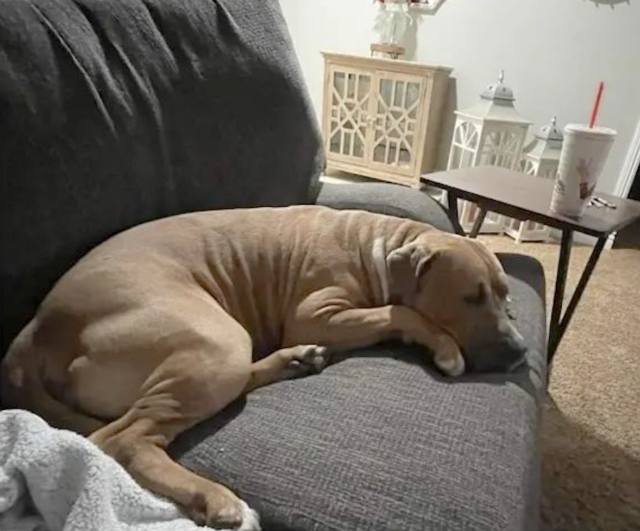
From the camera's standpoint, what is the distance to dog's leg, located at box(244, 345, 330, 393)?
108 centimetres

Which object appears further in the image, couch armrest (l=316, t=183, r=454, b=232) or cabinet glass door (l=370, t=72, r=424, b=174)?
cabinet glass door (l=370, t=72, r=424, b=174)

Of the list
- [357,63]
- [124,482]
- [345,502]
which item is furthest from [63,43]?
[357,63]

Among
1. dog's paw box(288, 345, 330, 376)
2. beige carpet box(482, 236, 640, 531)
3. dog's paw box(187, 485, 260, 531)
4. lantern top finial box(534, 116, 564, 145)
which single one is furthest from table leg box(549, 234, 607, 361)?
lantern top finial box(534, 116, 564, 145)

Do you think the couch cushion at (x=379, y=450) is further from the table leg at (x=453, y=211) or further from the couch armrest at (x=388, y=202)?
the table leg at (x=453, y=211)

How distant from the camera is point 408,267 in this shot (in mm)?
1230

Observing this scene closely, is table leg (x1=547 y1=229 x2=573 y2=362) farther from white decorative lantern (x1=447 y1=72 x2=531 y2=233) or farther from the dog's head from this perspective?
white decorative lantern (x1=447 y1=72 x2=531 y2=233)

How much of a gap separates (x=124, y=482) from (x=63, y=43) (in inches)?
28.4

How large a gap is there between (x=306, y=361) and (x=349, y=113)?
2520mm

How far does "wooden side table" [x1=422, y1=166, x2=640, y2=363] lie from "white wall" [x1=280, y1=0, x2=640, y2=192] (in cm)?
141

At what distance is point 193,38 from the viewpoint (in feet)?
4.45

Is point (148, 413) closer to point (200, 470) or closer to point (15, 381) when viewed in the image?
point (200, 470)

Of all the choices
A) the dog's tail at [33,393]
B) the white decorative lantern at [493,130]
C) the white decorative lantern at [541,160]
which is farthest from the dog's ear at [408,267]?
the white decorative lantern at [493,130]

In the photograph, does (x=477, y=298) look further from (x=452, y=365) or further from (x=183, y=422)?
(x=183, y=422)

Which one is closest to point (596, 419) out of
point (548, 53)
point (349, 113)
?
point (548, 53)
